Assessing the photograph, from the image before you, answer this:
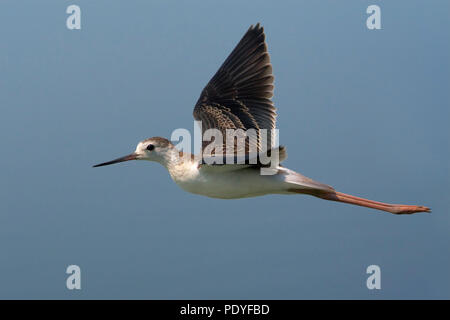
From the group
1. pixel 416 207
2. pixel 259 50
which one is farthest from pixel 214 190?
pixel 416 207

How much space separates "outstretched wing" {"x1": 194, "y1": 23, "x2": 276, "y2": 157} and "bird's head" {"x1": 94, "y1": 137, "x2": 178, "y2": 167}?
53cm

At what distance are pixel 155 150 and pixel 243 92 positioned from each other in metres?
1.37

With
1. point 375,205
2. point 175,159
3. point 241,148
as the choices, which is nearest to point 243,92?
point 241,148

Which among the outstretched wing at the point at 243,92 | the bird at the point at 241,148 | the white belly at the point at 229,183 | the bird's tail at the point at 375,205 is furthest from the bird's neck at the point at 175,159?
the bird's tail at the point at 375,205

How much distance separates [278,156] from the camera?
8.25 m

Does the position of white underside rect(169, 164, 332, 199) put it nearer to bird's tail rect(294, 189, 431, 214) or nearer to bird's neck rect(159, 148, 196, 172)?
bird's neck rect(159, 148, 196, 172)

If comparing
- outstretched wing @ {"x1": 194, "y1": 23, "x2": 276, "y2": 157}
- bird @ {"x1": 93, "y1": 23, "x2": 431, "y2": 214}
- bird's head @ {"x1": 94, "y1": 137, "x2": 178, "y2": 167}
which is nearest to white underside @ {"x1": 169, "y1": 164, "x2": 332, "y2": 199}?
bird @ {"x1": 93, "y1": 23, "x2": 431, "y2": 214}

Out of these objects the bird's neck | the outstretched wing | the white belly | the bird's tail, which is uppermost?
the outstretched wing

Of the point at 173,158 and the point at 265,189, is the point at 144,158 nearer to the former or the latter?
the point at 173,158

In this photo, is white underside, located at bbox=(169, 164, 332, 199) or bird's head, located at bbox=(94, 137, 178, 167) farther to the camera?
bird's head, located at bbox=(94, 137, 178, 167)

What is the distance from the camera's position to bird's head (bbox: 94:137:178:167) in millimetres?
8828

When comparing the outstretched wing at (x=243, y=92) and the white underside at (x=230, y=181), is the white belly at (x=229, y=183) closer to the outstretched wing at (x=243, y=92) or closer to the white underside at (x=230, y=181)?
the white underside at (x=230, y=181)

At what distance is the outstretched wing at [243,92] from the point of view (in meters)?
8.66

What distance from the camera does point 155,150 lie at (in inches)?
349
